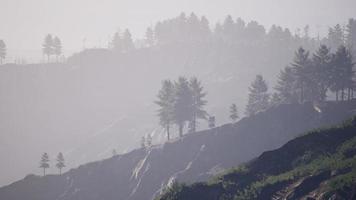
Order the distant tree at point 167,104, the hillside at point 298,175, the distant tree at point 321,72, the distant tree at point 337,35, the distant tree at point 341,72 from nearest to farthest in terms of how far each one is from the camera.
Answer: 1. the hillside at point 298,175
2. the distant tree at point 341,72
3. the distant tree at point 321,72
4. the distant tree at point 167,104
5. the distant tree at point 337,35

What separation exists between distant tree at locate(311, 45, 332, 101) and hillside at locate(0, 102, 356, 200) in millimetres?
4916

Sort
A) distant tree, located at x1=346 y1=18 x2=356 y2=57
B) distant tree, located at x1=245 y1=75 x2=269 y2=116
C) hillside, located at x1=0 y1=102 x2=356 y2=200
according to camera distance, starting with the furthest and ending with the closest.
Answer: distant tree, located at x1=346 y1=18 x2=356 y2=57
distant tree, located at x1=245 y1=75 x2=269 y2=116
hillside, located at x1=0 y1=102 x2=356 y2=200

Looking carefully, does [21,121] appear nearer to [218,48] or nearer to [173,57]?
[173,57]

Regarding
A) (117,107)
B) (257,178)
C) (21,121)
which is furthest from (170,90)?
(21,121)

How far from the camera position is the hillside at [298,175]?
107ft

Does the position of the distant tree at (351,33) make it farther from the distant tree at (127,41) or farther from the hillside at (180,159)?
the distant tree at (127,41)

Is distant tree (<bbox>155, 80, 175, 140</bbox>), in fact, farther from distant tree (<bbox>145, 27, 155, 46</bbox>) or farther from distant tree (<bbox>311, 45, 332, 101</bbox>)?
distant tree (<bbox>145, 27, 155, 46</bbox>)

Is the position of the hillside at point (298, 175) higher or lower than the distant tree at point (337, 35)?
lower

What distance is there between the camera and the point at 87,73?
521 ft

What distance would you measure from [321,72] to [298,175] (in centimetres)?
4886

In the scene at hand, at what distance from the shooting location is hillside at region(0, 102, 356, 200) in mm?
73125

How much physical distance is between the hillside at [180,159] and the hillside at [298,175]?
31.1 metres

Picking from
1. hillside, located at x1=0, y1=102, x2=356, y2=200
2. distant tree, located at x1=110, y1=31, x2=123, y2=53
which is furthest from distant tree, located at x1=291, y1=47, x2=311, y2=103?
distant tree, located at x1=110, y1=31, x2=123, y2=53

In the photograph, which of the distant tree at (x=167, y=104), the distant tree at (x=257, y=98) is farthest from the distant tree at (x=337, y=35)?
the distant tree at (x=167, y=104)
